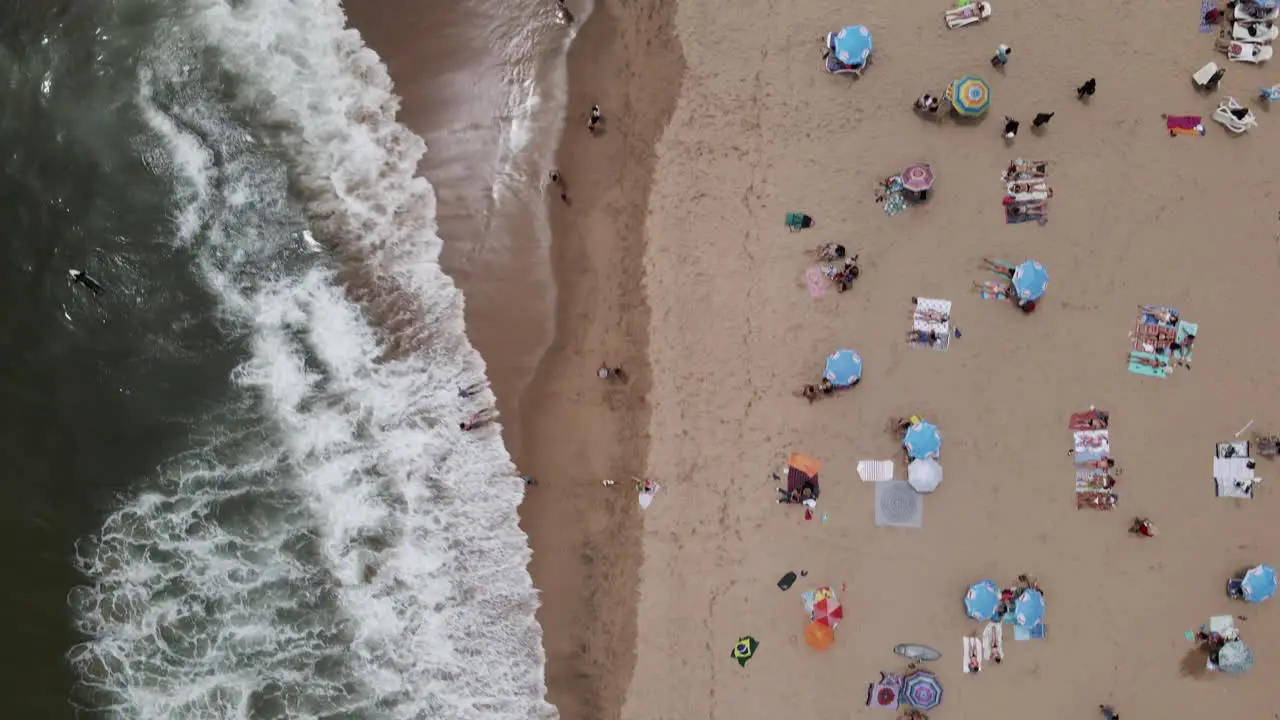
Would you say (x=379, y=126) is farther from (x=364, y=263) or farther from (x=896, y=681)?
(x=896, y=681)

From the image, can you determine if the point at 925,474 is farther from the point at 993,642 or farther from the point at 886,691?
the point at 886,691

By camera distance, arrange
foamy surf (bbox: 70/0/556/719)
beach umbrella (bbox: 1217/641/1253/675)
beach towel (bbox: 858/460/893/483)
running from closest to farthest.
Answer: beach umbrella (bbox: 1217/641/1253/675) < beach towel (bbox: 858/460/893/483) < foamy surf (bbox: 70/0/556/719)

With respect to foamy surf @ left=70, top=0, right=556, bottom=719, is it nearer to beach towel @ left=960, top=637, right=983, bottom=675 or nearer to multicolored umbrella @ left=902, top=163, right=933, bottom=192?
beach towel @ left=960, top=637, right=983, bottom=675

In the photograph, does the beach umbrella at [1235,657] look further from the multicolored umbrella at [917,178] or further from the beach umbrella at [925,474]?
the multicolored umbrella at [917,178]

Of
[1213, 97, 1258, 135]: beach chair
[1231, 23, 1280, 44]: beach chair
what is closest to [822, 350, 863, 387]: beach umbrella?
[1213, 97, 1258, 135]: beach chair

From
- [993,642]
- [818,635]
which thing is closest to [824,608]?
[818,635]
